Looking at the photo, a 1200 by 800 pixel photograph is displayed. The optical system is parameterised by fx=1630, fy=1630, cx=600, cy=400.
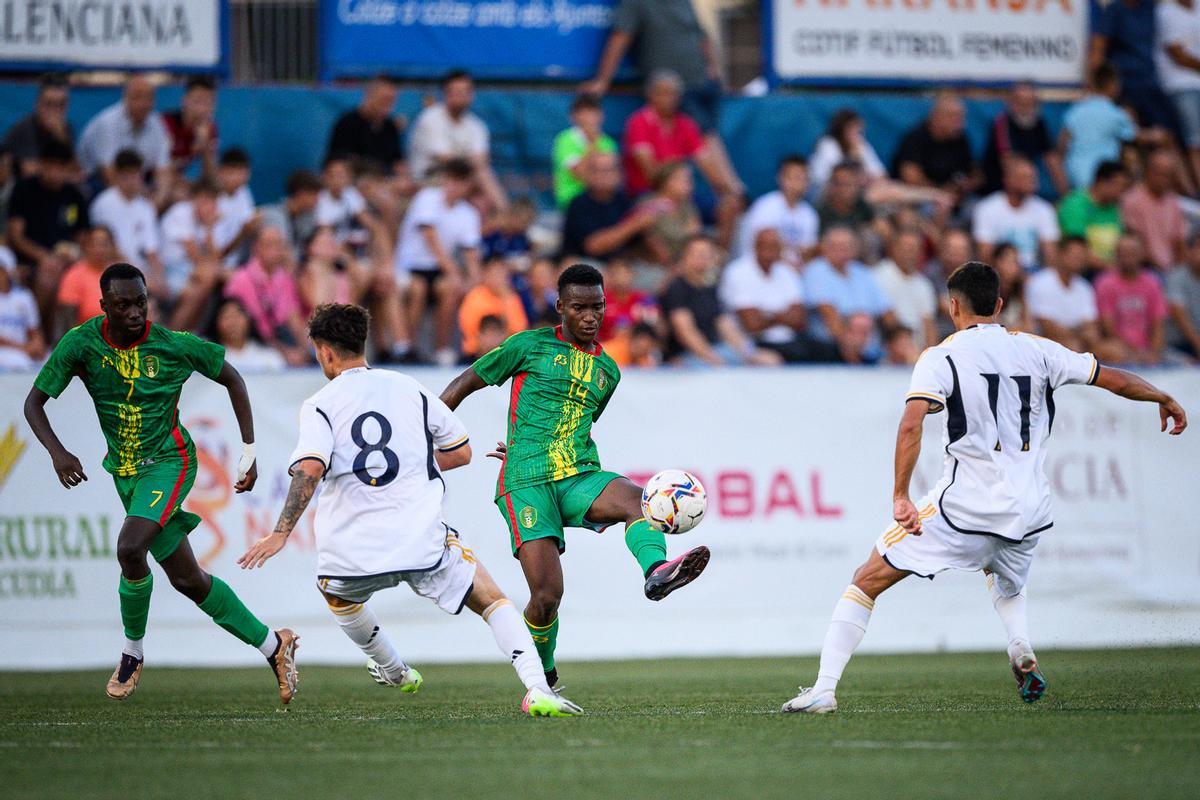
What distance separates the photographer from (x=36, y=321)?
13.9 meters

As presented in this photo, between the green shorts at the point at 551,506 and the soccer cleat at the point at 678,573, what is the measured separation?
96 centimetres

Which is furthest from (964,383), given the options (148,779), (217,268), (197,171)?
(197,171)

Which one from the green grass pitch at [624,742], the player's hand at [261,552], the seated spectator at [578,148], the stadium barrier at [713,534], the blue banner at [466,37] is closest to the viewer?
the green grass pitch at [624,742]

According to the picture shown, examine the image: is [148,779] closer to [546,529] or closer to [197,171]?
[546,529]

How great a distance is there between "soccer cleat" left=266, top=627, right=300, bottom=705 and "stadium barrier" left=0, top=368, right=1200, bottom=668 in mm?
3958

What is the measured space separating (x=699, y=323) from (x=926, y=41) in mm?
5350

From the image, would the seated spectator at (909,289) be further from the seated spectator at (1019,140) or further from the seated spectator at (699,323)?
the seated spectator at (1019,140)

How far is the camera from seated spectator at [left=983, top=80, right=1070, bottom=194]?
1802cm

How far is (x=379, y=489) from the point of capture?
7.97m

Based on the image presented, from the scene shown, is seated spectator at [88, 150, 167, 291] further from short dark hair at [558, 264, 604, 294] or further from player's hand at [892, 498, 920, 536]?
player's hand at [892, 498, 920, 536]

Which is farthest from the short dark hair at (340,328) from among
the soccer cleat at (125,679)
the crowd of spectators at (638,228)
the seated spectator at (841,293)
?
the seated spectator at (841,293)

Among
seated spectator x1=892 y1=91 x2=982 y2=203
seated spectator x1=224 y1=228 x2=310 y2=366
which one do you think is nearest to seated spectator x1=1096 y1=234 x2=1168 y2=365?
seated spectator x1=892 y1=91 x2=982 y2=203

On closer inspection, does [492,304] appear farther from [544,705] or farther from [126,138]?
[544,705]

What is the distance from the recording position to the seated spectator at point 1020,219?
17188 mm
